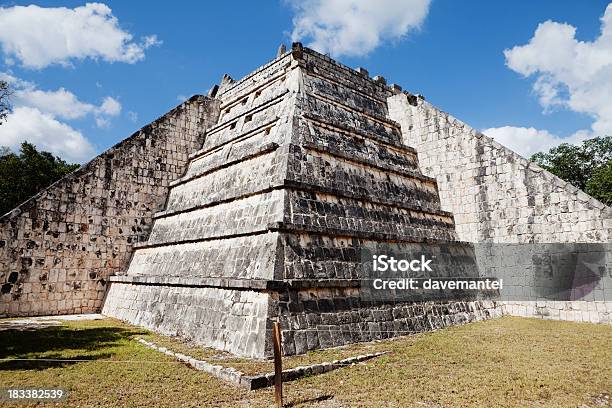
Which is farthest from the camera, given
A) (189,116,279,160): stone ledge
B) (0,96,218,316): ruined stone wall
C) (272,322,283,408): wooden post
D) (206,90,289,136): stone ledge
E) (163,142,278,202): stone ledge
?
(206,90,289,136): stone ledge

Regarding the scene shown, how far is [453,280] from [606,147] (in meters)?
27.0

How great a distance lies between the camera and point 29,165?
23641 millimetres

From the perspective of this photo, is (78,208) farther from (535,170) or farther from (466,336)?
(535,170)

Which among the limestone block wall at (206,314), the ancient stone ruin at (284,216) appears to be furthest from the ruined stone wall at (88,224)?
the limestone block wall at (206,314)

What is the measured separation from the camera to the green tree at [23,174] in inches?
892

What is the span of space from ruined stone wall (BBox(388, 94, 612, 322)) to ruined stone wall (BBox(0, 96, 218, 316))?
957cm

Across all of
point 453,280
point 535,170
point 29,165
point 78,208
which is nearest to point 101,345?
point 78,208

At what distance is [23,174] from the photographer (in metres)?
23.3

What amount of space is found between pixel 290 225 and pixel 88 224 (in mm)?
8055

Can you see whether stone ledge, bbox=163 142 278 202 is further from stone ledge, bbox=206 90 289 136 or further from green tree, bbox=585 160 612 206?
green tree, bbox=585 160 612 206

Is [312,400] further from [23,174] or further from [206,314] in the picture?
[23,174]

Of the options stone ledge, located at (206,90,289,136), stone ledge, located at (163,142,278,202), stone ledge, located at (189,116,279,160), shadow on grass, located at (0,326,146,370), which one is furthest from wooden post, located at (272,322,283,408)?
stone ledge, located at (206,90,289,136)

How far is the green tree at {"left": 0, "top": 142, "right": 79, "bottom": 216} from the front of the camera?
2266cm

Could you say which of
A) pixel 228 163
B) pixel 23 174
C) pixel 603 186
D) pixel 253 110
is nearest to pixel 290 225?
pixel 228 163
